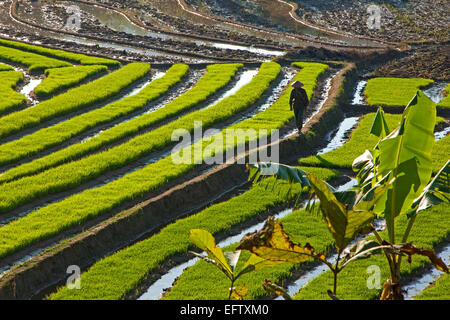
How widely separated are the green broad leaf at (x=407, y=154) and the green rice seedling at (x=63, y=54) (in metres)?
16.2

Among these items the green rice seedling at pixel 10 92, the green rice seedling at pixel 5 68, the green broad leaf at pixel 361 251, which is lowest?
the green rice seedling at pixel 5 68

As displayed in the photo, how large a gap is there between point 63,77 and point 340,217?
1520cm

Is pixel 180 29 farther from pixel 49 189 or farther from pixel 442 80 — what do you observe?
pixel 49 189

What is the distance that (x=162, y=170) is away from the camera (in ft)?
38.2

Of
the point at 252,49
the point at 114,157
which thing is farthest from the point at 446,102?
the point at 252,49

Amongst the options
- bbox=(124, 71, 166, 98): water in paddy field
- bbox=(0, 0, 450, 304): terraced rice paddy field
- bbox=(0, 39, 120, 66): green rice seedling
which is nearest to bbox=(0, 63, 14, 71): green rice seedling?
bbox=(0, 0, 450, 304): terraced rice paddy field

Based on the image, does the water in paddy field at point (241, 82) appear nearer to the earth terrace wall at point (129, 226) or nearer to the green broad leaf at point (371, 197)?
the earth terrace wall at point (129, 226)

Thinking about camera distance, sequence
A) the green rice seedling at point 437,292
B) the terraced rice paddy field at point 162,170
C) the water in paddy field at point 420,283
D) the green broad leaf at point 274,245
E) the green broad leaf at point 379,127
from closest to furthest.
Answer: the green broad leaf at point 274,245, the green broad leaf at point 379,127, the green rice seedling at point 437,292, the water in paddy field at point 420,283, the terraced rice paddy field at point 162,170

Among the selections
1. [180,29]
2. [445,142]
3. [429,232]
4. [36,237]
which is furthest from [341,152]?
[180,29]

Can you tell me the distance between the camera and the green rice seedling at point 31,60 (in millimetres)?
20375

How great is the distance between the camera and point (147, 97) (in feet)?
56.4

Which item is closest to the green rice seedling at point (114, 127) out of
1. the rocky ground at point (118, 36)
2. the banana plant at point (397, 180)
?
the rocky ground at point (118, 36)

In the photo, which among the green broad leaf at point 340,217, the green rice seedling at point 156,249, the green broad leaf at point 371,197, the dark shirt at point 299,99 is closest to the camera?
the green broad leaf at point 340,217
